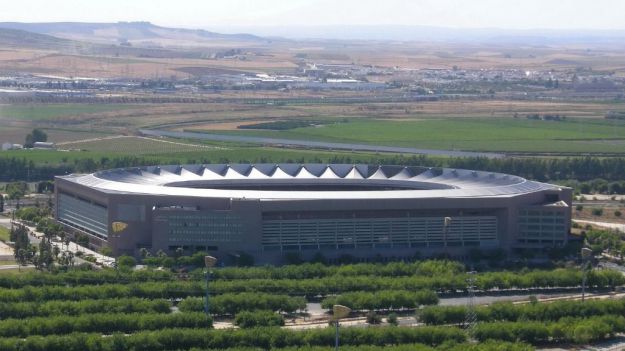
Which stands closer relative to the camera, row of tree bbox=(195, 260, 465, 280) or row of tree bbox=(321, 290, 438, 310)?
row of tree bbox=(321, 290, 438, 310)

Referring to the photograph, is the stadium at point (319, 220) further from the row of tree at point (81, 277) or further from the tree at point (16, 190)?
the tree at point (16, 190)

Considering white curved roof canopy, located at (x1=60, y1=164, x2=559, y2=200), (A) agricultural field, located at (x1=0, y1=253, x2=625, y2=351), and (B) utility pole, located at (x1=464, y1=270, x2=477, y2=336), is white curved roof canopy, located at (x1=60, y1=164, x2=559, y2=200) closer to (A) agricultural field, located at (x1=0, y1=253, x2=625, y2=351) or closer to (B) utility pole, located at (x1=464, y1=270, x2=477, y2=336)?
(A) agricultural field, located at (x1=0, y1=253, x2=625, y2=351)

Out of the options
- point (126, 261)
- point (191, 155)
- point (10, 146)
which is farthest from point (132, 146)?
point (126, 261)

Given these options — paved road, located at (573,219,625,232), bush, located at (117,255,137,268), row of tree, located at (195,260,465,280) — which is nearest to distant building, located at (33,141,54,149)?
paved road, located at (573,219,625,232)

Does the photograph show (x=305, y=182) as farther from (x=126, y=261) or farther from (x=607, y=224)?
(x=607, y=224)

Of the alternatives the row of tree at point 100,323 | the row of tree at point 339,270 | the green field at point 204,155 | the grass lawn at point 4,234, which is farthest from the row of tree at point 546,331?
the green field at point 204,155
